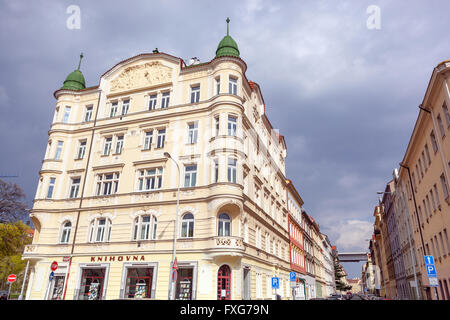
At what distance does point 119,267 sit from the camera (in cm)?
2572

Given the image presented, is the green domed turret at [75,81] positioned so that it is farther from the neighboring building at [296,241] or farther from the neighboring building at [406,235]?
the neighboring building at [406,235]

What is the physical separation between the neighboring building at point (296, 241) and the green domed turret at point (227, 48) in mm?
24062

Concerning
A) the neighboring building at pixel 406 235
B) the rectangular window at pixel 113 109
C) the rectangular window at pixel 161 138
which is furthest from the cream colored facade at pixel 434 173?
the rectangular window at pixel 113 109

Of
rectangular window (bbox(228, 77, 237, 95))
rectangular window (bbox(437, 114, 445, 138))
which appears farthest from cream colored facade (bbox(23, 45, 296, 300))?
rectangular window (bbox(437, 114, 445, 138))

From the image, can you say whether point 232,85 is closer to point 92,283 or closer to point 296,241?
point 92,283

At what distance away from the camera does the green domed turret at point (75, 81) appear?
115ft

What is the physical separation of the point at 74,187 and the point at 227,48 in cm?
1993

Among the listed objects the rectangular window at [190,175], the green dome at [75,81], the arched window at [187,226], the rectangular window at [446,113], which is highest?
the green dome at [75,81]

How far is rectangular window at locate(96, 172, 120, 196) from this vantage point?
95.7ft

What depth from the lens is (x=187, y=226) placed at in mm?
25375

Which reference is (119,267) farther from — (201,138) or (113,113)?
(113,113)

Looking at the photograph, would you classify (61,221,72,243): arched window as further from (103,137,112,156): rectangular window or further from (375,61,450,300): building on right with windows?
(375,61,450,300): building on right with windows

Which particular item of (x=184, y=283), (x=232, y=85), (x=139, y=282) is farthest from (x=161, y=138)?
(x=184, y=283)
